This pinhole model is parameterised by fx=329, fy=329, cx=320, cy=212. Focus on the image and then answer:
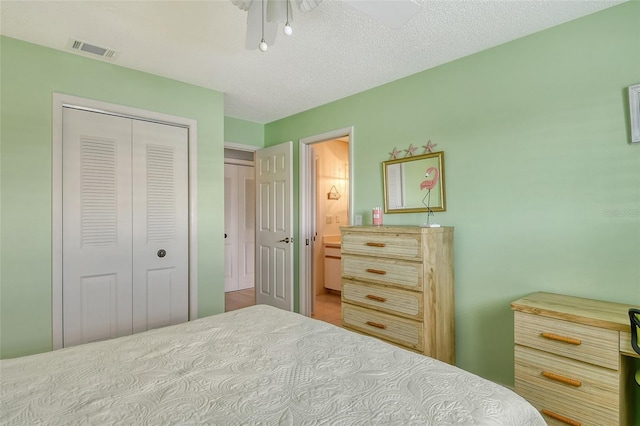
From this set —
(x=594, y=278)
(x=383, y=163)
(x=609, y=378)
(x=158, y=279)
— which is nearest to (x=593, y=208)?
(x=594, y=278)

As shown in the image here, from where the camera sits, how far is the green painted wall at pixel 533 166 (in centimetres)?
198

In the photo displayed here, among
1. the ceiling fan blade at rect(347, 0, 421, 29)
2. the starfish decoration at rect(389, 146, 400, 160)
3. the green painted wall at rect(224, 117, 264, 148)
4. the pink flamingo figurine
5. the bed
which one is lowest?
the bed

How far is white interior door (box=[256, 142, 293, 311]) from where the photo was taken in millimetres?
4000

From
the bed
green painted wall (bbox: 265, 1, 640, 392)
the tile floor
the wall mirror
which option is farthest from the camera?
the tile floor

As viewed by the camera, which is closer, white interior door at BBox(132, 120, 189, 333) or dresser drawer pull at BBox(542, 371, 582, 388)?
dresser drawer pull at BBox(542, 371, 582, 388)

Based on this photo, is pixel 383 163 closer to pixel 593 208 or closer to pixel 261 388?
pixel 593 208

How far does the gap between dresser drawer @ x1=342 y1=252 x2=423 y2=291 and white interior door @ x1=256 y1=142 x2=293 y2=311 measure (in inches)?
48.0

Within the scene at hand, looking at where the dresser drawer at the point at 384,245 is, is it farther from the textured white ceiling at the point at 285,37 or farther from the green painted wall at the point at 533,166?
the textured white ceiling at the point at 285,37

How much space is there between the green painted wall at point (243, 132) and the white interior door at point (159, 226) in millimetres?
1036

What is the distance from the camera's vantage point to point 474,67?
258cm

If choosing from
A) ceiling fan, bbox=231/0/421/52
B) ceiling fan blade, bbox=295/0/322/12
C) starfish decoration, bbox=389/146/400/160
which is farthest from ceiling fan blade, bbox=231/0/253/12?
starfish decoration, bbox=389/146/400/160

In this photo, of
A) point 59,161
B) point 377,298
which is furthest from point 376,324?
point 59,161

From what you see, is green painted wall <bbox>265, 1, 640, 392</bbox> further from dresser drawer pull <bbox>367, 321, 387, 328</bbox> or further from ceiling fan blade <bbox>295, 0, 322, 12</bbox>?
ceiling fan blade <bbox>295, 0, 322, 12</bbox>

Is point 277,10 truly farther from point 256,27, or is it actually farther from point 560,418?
point 560,418
